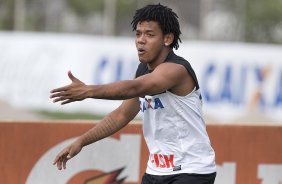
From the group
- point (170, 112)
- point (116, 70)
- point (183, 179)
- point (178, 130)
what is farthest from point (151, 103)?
point (116, 70)

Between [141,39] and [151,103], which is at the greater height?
[141,39]

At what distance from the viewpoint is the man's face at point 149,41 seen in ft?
19.9

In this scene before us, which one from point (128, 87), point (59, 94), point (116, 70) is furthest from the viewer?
point (116, 70)

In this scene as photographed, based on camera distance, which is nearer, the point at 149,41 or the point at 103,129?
the point at 149,41

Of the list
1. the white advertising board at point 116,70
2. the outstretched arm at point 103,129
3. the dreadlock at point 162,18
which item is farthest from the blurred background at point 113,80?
the dreadlock at point 162,18

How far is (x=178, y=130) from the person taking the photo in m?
6.09

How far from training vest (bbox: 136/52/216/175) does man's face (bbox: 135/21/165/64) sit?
A: 0.37 feet

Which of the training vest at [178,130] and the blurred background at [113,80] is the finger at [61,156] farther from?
the blurred background at [113,80]

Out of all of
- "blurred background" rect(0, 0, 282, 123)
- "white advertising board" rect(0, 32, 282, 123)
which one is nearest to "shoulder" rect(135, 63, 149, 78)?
"blurred background" rect(0, 0, 282, 123)

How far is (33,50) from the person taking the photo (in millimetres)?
22344

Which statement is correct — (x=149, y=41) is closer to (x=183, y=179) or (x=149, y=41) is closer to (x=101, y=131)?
(x=101, y=131)

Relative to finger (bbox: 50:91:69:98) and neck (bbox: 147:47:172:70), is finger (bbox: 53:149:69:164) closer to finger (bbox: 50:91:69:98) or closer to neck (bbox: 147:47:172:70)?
neck (bbox: 147:47:172:70)

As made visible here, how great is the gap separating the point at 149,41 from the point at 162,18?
0.22m

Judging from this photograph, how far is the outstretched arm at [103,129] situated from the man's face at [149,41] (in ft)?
2.18
